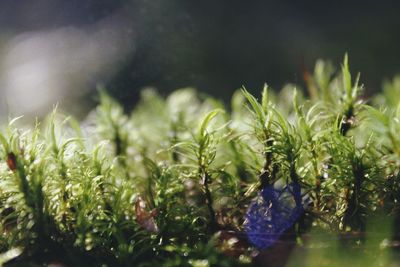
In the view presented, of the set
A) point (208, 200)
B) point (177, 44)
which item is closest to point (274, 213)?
point (208, 200)

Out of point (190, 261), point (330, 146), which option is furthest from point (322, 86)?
point (190, 261)

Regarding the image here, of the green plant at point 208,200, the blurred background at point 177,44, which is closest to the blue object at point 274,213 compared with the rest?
the green plant at point 208,200

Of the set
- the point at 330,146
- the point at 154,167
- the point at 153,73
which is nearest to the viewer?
the point at 330,146

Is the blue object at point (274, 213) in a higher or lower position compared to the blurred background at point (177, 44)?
lower

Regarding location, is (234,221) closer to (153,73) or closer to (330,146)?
(330,146)

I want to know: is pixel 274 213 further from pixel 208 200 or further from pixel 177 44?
pixel 177 44

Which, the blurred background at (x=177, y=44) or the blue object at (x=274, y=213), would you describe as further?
the blurred background at (x=177, y=44)

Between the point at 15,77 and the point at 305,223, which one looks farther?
the point at 15,77

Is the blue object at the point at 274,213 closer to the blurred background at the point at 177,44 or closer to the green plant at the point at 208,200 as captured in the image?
the green plant at the point at 208,200
